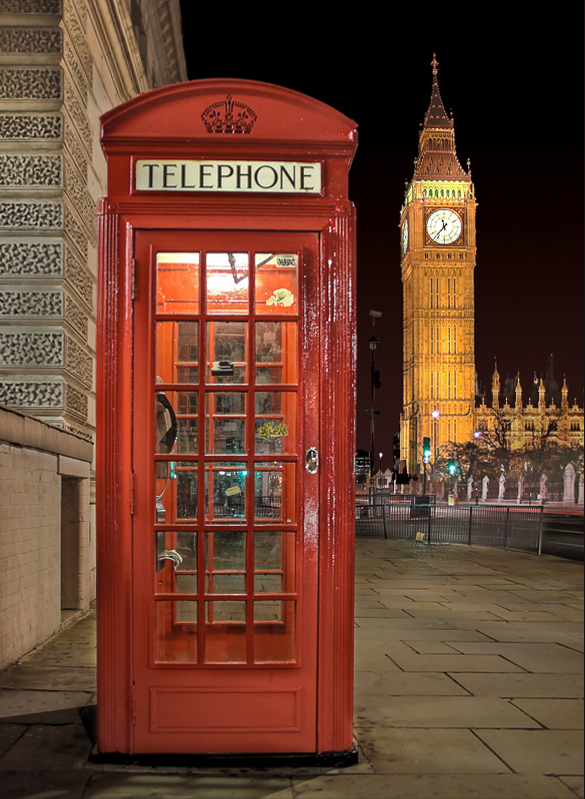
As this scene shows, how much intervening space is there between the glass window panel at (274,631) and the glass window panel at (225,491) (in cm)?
44

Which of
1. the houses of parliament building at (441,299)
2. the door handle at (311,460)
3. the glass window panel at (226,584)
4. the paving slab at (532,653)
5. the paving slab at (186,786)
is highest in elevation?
the houses of parliament building at (441,299)

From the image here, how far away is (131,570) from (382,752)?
4.94 ft

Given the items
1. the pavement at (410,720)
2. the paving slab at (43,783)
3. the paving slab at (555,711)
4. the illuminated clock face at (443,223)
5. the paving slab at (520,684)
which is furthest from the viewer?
the illuminated clock face at (443,223)

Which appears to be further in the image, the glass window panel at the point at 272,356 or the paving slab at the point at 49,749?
the glass window panel at the point at 272,356

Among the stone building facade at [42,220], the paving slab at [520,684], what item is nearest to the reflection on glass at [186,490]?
the paving slab at [520,684]

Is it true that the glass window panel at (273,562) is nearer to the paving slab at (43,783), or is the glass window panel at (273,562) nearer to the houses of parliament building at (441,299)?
the paving slab at (43,783)

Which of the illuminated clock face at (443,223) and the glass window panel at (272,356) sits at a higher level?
the illuminated clock face at (443,223)

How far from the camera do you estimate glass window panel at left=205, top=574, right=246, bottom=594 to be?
12.5 ft

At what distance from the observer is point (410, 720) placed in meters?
4.47

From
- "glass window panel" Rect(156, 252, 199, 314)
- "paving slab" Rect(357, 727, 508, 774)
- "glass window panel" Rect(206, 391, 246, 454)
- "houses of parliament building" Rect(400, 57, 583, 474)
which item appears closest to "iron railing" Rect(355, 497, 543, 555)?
"paving slab" Rect(357, 727, 508, 774)

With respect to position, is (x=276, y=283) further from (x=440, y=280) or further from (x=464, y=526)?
(x=440, y=280)

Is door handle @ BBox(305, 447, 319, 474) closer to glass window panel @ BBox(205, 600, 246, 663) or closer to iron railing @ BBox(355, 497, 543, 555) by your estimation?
glass window panel @ BBox(205, 600, 246, 663)

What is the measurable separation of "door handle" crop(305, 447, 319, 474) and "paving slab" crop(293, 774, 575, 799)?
1.36 meters

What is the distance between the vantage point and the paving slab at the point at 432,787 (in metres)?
3.36
